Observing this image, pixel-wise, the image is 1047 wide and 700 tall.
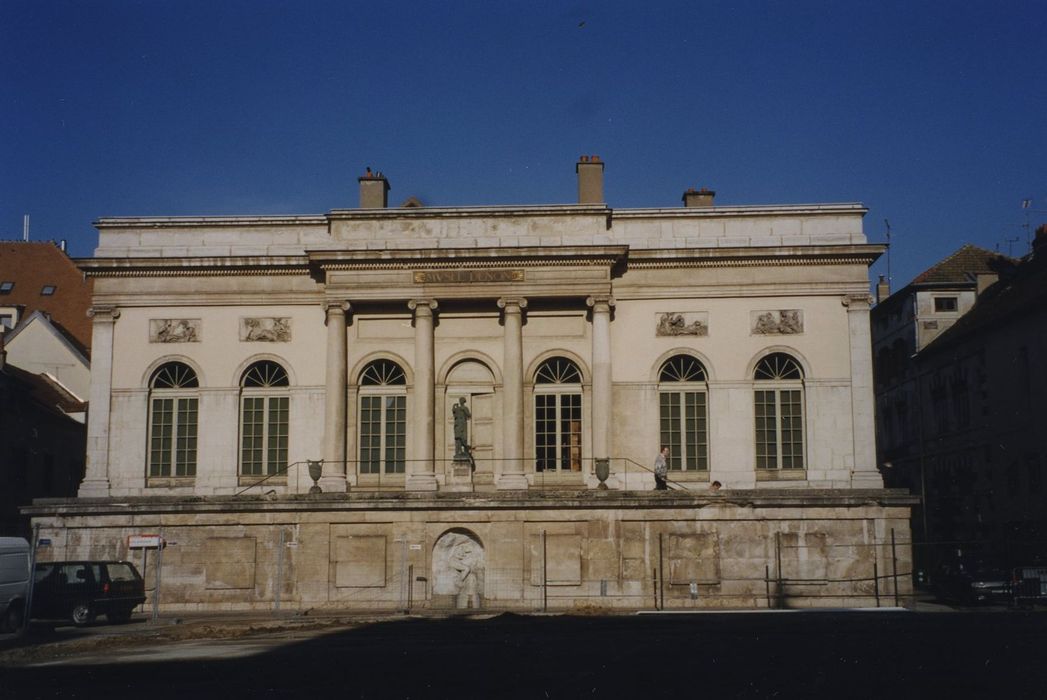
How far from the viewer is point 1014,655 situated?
17797 millimetres

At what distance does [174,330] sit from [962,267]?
109 ft

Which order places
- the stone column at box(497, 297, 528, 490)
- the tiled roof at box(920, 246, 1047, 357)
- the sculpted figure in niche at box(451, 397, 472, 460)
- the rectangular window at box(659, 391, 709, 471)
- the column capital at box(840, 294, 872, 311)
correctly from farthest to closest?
the tiled roof at box(920, 246, 1047, 357), the column capital at box(840, 294, 872, 311), the rectangular window at box(659, 391, 709, 471), the sculpted figure in niche at box(451, 397, 472, 460), the stone column at box(497, 297, 528, 490)

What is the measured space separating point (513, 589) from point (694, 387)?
770 cm

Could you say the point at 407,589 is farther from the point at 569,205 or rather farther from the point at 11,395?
the point at 11,395

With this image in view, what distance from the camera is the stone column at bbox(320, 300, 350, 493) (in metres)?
33.5

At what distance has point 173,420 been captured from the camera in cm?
3497

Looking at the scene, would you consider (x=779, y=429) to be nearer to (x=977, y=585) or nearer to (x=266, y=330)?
(x=977, y=585)

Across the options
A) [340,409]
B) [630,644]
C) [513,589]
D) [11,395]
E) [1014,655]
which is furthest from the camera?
[11,395]

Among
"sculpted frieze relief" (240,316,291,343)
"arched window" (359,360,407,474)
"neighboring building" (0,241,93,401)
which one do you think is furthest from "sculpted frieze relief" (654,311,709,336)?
"neighboring building" (0,241,93,401)

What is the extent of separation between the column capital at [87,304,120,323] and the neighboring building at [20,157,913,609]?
0.25 feet

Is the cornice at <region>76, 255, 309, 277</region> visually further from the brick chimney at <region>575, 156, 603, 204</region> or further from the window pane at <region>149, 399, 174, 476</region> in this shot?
the brick chimney at <region>575, 156, 603, 204</region>

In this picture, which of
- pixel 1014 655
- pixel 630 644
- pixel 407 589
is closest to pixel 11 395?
pixel 407 589

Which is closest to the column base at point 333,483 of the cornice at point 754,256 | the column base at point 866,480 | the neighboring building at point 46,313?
the cornice at point 754,256

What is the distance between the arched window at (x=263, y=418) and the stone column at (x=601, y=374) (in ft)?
28.7
